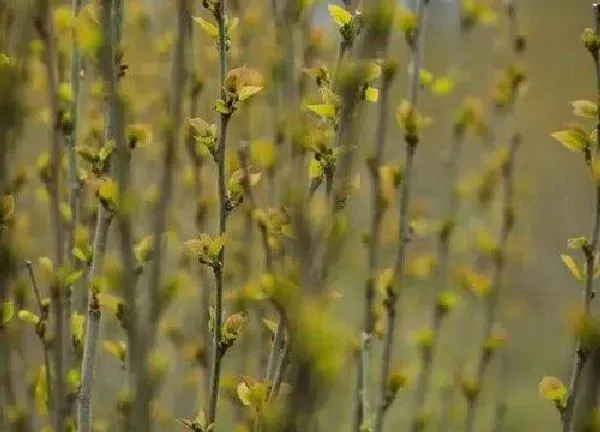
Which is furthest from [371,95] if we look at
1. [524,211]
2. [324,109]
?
[524,211]

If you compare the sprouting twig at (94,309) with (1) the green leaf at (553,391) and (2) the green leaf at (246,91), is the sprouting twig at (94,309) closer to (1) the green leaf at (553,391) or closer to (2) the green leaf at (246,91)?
(2) the green leaf at (246,91)

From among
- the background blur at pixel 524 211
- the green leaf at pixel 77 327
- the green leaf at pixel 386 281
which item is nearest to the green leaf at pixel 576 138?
the green leaf at pixel 386 281

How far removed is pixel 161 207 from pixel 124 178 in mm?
29

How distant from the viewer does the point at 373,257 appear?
3.28 ft

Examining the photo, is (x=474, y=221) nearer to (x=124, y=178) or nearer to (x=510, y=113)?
(x=510, y=113)

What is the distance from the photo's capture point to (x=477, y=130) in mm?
1479

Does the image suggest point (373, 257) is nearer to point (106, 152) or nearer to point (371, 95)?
point (371, 95)

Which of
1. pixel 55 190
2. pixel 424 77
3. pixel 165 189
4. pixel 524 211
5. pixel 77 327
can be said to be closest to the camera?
pixel 165 189

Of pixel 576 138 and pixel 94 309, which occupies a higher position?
pixel 576 138

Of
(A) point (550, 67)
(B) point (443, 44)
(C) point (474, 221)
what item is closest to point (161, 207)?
(C) point (474, 221)

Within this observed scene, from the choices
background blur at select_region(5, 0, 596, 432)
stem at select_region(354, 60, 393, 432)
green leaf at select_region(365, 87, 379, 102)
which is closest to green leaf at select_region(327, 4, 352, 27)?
green leaf at select_region(365, 87, 379, 102)

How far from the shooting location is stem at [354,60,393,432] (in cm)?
93

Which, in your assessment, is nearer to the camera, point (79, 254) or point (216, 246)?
point (216, 246)

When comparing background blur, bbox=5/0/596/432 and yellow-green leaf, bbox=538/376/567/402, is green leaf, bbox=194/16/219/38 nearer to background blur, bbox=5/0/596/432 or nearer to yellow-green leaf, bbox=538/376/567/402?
yellow-green leaf, bbox=538/376/567/402
